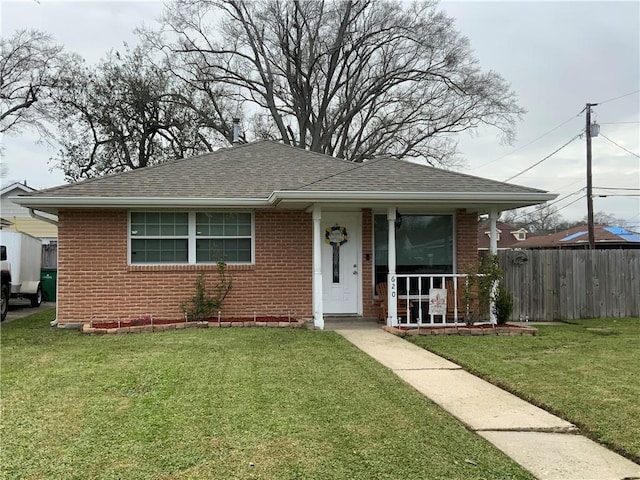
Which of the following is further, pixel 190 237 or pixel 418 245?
pixel 418 245

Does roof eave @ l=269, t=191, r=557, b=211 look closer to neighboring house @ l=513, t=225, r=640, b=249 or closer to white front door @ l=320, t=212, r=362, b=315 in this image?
white front door @ l=320, t=212, r=362, b=315

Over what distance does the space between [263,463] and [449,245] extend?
28.5 feet

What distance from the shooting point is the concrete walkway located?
371 centimetres

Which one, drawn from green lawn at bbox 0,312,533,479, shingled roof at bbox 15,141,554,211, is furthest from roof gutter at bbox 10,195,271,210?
green lawn at bbox 0,312,533,479

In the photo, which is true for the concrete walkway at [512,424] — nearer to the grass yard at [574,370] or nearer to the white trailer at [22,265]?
the grass yard at [574,370]

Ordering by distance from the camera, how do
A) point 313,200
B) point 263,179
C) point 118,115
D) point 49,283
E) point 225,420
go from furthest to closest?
point 118,115, point 49,283, point 263,179, point 313,200, point 225,420

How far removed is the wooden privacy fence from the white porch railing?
2.37 metres

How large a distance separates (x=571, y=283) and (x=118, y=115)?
71.9 ft

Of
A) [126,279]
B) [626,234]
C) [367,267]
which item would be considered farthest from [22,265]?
[626,234]

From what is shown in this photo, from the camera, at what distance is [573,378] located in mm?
6129

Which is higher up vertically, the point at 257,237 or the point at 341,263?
the point at 257,237

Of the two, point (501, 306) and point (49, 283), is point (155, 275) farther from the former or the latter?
point (49, 283)

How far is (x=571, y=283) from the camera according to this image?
12.9 meters

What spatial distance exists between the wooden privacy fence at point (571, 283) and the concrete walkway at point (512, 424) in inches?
232
